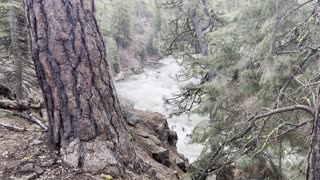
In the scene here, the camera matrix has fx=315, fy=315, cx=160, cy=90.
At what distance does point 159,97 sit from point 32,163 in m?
14.3

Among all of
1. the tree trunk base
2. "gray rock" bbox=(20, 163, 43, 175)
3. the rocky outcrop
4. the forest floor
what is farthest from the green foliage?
"gray rock" bbox=(20, 163, 43, 175)

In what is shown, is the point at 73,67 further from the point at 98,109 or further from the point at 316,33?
the point at 316,33

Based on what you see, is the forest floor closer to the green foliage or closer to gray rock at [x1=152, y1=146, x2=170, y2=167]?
the green foliage

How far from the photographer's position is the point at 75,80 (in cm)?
209

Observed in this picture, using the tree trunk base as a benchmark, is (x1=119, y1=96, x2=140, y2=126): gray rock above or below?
below

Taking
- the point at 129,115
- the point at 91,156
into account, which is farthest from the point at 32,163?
the point at 129,115

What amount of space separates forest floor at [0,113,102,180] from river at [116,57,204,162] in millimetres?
8024

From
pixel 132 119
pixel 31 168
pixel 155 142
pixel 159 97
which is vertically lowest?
pixel 159 97

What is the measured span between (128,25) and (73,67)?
1120 inches

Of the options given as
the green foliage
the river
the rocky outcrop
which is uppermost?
the green foliage

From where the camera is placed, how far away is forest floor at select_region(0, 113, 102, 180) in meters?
2.05

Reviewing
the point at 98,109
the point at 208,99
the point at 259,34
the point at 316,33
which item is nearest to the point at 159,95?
the point at 208,99

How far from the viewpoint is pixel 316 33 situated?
3.53 m

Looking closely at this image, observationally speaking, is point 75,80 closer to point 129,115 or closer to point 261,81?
point 261,81
